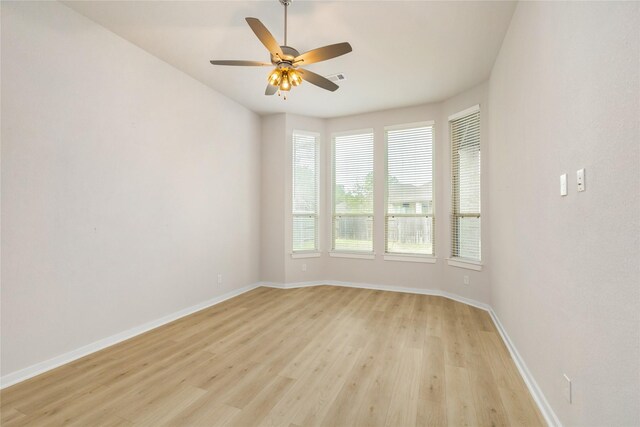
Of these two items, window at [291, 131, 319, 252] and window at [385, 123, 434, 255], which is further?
window at [291, 131, 319, 252]

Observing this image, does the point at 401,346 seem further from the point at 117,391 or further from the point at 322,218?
the point at 322,218

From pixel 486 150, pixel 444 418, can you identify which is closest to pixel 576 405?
pixel 444 418

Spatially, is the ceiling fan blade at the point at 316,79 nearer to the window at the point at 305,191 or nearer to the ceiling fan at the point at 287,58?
the ceiling fan at the point at 287,58

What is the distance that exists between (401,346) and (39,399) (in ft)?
9.29

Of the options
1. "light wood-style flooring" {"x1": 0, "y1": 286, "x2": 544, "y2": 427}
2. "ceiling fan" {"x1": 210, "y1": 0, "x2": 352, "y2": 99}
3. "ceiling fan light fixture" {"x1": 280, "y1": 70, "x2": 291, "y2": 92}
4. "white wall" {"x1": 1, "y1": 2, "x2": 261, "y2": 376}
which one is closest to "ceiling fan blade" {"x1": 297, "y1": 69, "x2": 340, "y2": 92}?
"ceiling fan" {"x1": 210, "y1": 0, "x2": 352, "y2": 99}

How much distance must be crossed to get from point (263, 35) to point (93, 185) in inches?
81.6

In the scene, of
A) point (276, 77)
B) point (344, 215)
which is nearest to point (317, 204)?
point (344, 215)

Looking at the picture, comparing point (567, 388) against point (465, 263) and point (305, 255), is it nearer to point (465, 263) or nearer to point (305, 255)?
point (465, 263)

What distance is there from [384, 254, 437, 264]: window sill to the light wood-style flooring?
1.27m

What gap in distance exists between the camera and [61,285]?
98.0 inches

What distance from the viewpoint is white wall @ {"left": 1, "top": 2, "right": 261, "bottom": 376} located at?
88.0 inches

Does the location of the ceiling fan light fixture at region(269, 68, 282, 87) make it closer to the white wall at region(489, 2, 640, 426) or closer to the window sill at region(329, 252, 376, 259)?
the white wall at region(489, 2, 640, 426)

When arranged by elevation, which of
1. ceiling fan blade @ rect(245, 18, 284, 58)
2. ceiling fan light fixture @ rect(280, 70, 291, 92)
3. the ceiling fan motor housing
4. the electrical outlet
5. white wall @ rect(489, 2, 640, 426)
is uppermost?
the ceiling fan motor housing

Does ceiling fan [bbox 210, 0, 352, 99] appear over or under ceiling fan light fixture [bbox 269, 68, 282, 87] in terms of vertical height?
over
